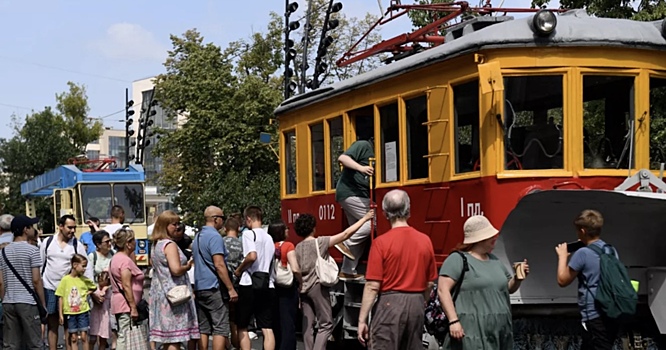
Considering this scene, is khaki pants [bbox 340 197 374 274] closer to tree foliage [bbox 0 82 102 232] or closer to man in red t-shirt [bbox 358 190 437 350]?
man in red t-shirt [bbox 358 190 437 350]

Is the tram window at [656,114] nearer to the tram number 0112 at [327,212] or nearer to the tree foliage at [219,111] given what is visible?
the tram number 0112 at [327,212]

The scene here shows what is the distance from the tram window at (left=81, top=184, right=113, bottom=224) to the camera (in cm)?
2867

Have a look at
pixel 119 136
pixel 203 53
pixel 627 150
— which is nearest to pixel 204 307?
pixel 627 150

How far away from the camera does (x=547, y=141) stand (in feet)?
31.9

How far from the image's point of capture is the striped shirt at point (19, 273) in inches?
426

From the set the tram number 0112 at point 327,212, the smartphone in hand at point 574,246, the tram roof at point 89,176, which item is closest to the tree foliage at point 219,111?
the tram roof at point 89,176

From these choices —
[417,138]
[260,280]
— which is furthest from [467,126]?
[260,280]

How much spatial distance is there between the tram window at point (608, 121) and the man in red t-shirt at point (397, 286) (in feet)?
8.75

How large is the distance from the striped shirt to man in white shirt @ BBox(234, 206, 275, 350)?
218cm

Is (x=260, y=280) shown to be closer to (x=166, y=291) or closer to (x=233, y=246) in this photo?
(x=233, y=246)

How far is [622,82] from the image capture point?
32.2ft

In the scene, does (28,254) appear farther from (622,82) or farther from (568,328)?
(622,82)

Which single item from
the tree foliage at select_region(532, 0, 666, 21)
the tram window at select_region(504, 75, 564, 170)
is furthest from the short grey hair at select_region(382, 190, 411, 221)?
the tree foliage at select_region(532, 0, 666, 21)

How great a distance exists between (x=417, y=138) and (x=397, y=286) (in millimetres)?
3567
